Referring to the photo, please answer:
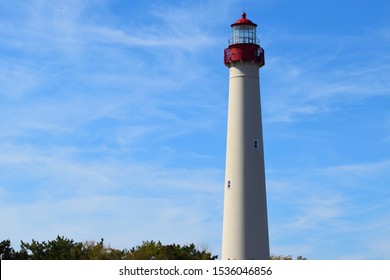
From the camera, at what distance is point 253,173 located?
7081 centimetres

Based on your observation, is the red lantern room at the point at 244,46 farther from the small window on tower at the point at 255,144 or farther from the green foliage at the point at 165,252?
the green foliage at the point at 165,252

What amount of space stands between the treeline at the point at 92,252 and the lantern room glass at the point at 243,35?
57.4 feet

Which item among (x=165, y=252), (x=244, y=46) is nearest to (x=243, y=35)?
(x=244, y=46)

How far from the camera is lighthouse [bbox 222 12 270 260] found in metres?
70.1

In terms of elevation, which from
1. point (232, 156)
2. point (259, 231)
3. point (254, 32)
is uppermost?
point (254, 32)

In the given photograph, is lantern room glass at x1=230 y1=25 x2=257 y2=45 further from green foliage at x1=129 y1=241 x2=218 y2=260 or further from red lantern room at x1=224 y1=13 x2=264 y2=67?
green foliage at x1=129 y1=241 x2=218 y2=260

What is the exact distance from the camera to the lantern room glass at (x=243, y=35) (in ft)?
244

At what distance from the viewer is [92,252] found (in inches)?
3280

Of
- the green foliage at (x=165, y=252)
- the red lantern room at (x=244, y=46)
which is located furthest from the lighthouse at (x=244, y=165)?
the green foliage at (x=165, y=252)
